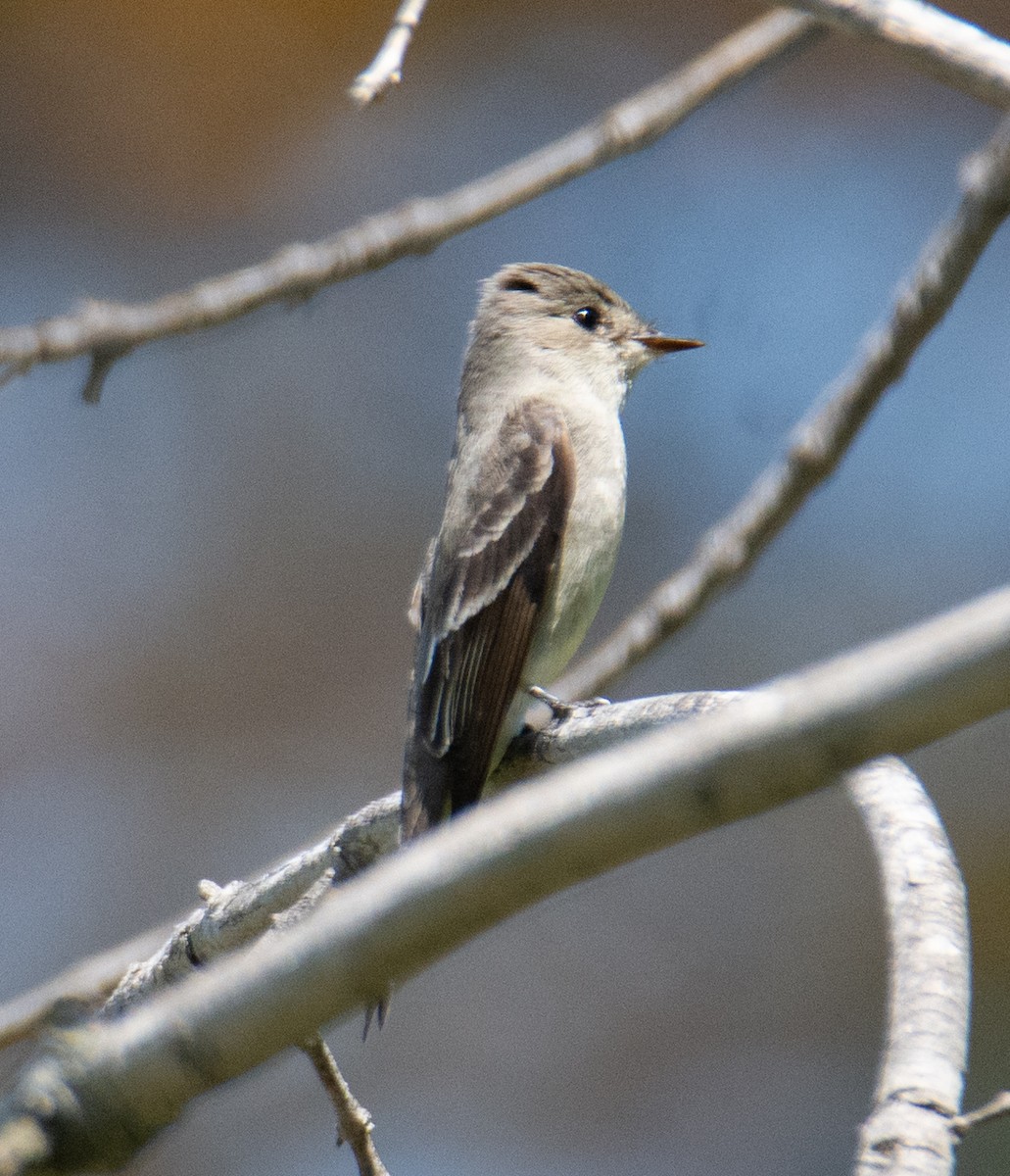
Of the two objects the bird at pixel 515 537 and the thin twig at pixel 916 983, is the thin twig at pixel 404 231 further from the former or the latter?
the thin twig at pixel 916 983

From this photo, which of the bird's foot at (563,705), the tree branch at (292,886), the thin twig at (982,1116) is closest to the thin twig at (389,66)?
the tree branch at (292,886)

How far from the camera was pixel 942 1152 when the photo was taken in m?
1.45

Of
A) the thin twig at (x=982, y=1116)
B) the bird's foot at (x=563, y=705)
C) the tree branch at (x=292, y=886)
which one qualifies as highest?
the bird's foot at (x=563, y=705)

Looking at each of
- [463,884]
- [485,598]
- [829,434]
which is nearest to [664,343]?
[829,434]

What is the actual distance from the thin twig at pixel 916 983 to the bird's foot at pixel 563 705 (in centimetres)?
91

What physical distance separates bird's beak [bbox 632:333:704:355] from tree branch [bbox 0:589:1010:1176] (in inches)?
120

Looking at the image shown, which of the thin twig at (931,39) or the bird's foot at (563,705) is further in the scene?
the bird's foot at (563,705)

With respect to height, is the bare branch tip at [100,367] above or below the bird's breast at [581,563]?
above

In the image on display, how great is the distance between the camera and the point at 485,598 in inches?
136

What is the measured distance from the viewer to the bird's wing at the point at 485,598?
10.5ft

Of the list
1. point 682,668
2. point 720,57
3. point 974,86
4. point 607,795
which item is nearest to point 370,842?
point 974,86

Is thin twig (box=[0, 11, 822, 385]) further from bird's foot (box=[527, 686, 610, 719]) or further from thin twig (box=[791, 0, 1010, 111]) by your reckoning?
bird's foot (box=[527, 686, 610, 719])

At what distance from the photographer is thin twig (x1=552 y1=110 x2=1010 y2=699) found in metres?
3.20

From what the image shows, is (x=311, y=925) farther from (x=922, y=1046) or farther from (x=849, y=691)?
(x=922, y=1046)
